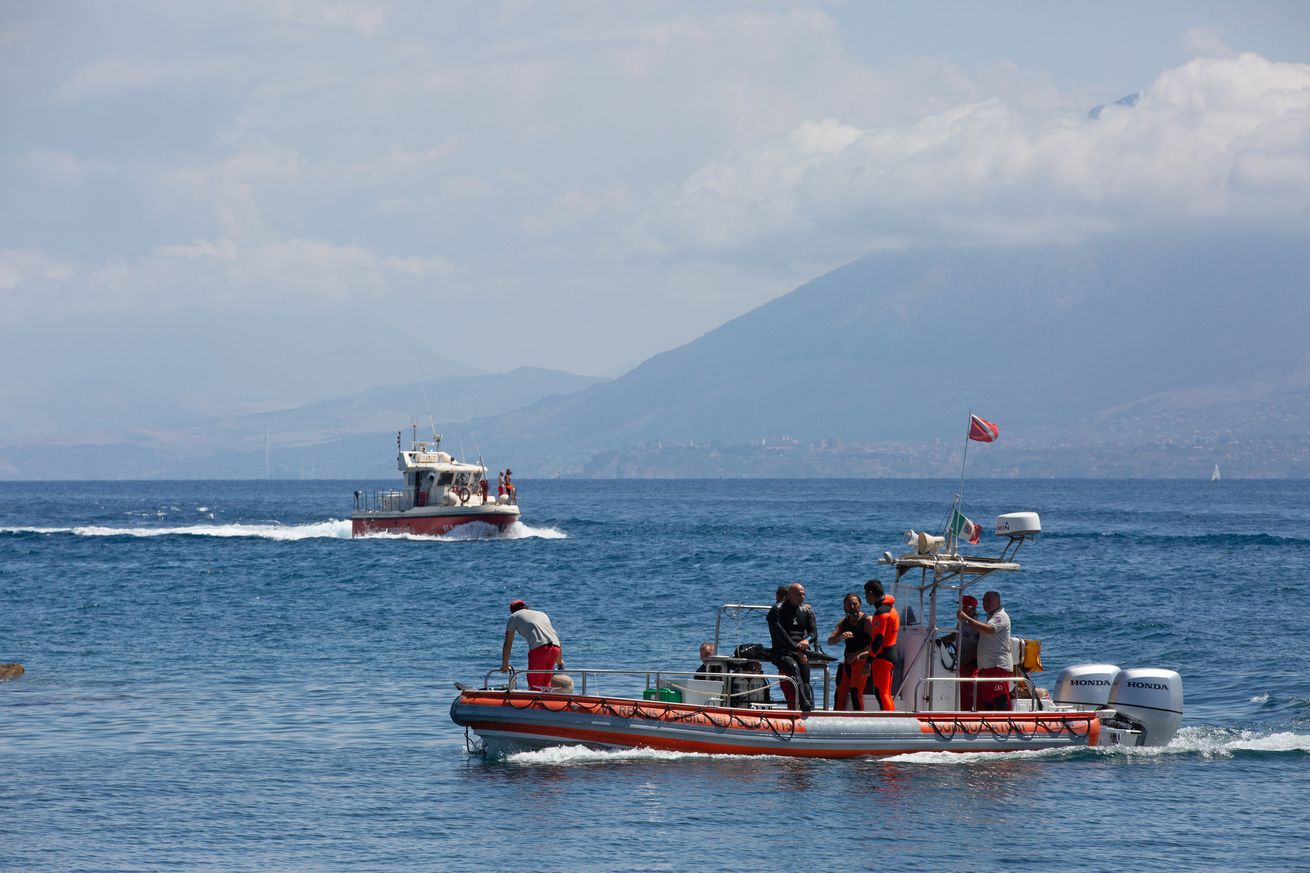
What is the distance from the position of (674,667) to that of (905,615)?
28.3 ft

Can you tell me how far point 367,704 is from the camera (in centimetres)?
2684

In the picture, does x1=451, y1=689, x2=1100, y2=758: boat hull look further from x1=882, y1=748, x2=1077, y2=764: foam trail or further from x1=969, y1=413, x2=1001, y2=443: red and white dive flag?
x1=969, y1=413, x2=1001, y2=443: red and white dive flag

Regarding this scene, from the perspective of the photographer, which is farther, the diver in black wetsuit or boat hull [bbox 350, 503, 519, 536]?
boat hull [bbox 350, 503, 519, 536]

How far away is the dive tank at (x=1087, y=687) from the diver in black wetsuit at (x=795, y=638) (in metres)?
4.22

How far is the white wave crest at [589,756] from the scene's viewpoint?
2164 centimetres

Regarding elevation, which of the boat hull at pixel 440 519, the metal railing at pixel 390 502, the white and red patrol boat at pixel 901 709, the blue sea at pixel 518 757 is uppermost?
the metal railing at pixel 390 502

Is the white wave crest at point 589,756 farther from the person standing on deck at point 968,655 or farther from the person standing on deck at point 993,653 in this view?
the person standing on deck at point 993,653

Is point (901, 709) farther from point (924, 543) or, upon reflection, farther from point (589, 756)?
point (589, 756)

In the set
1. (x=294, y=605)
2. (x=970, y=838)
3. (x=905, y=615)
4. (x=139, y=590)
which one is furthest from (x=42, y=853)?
(x=139, y=590)

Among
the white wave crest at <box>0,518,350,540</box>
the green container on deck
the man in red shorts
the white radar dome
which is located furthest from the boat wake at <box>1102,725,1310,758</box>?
the white wave crest at <box>0,518,350,540</box>

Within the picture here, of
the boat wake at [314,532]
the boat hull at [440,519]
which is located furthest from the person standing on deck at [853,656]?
the boat wake at [314,532]

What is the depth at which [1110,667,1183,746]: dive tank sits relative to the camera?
22750 mm

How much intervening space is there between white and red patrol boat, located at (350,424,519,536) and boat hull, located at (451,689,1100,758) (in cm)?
5053

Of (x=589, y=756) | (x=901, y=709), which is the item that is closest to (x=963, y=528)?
(x=901, y=709)
